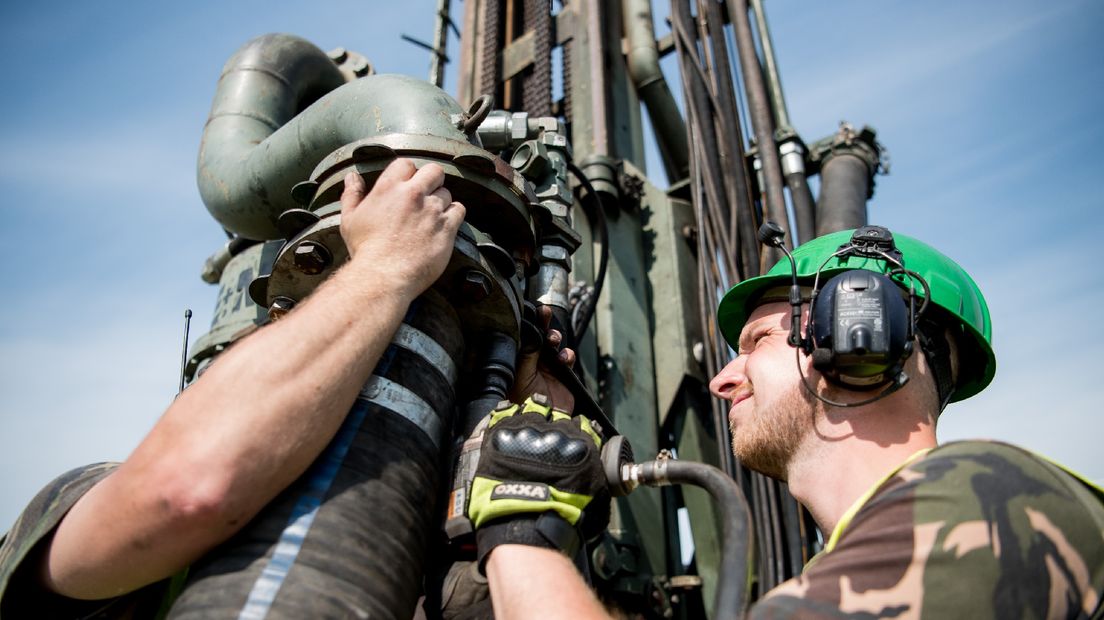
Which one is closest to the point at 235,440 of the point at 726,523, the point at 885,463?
the point at 726,523

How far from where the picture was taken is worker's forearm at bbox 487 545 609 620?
112 cm

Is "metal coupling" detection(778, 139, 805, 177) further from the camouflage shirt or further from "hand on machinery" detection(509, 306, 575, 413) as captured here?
the camouflage shirt

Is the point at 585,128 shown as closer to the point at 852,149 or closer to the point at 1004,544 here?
the point at 852,149

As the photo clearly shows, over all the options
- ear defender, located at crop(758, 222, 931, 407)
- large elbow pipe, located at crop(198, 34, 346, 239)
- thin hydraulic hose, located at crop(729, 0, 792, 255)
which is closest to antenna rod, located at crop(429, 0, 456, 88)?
thin hydraulic hose, located at crop(729, 0, 792, 255)

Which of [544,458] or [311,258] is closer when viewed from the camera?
[544,458]

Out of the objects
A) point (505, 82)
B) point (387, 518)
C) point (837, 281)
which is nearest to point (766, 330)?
point (837, 281)

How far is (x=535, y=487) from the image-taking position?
1192 millimetres

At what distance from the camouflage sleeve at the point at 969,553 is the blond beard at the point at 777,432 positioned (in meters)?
0.43

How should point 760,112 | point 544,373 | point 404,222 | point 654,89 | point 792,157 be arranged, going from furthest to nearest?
1. point 654,89
2. point 760,112
3. point 792,157
4. point 544,373
5. point 404,222

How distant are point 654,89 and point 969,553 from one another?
12.9ft

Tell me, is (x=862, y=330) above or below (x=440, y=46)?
below

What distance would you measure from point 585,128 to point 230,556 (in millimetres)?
3306

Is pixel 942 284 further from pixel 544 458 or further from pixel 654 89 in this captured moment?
pixel 654 89

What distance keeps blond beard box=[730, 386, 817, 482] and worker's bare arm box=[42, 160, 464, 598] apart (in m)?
0.74
